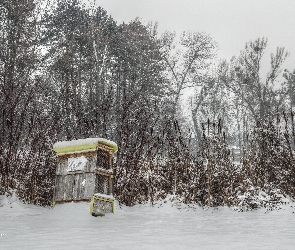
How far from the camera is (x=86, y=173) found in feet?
20.6

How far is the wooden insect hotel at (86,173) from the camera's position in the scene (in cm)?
620

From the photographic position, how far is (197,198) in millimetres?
8125

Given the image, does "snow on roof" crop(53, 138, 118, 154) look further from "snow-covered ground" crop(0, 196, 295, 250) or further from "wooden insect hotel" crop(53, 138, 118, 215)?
"snow-covered ground" crop(0, 196, 295, 250)

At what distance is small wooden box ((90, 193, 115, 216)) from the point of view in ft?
19.6

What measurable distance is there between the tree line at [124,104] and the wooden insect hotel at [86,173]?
3.40 feet

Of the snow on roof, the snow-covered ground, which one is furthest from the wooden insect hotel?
the snow-covered ground

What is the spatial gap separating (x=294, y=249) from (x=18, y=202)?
528cm

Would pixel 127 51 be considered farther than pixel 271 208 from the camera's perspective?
Yes

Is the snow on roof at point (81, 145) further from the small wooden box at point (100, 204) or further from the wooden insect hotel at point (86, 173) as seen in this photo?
the small wooden box at point (100, 204)

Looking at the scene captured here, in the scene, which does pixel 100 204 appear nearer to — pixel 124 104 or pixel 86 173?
pixel 86 173

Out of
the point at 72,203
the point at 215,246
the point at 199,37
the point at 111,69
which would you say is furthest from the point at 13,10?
the point at 199,37

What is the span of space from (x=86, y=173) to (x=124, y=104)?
3705mm

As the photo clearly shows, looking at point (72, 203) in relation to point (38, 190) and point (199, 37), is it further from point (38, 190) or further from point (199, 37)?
point (199, 37)

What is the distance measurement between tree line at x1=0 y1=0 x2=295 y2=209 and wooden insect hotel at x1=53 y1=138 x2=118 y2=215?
104cm
